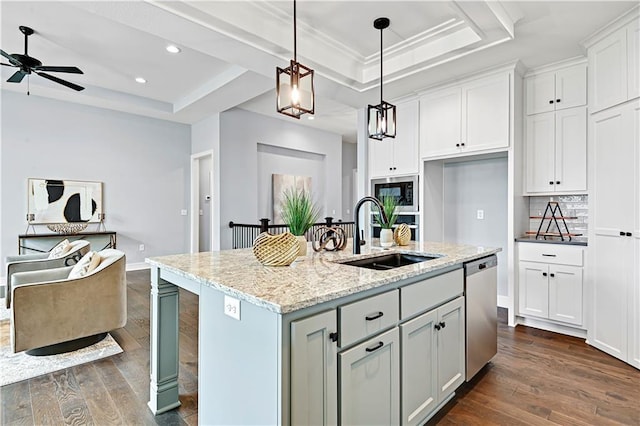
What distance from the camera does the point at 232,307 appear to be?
4.34 ft

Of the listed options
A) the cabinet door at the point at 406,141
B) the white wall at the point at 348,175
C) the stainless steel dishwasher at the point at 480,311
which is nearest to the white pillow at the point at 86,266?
the stainless steel dishwasher at the point at 480,311

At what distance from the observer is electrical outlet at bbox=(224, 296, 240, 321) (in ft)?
4.25

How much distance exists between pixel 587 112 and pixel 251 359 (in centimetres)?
379

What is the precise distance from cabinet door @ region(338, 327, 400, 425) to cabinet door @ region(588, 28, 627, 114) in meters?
2.84

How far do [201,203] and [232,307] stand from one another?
651 centimetres

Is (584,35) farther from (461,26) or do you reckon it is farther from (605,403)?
(605,403)

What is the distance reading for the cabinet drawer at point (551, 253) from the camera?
316cm

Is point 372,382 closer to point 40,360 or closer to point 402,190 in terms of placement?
point 40,360

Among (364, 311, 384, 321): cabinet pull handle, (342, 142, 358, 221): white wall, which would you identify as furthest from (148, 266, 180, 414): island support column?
(342, 142, 358, 221): white wall

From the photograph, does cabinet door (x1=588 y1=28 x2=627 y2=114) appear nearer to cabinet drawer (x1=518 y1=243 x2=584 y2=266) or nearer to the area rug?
cabinet drawer (x1=518 y1=243 x2=584 y2=266)

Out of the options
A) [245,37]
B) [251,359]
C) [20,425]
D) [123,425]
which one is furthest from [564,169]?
[20,425]

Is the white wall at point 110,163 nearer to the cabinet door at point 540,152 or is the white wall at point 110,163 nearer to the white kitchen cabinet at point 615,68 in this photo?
the cabinet door at point 540,152

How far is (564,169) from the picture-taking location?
342cm

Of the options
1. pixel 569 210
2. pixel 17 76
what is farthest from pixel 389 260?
pixel 17 76
